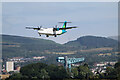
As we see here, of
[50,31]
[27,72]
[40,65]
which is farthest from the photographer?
[40,65]

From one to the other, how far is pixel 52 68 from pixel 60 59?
4401cm

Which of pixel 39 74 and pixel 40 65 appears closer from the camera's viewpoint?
pixel 39 74

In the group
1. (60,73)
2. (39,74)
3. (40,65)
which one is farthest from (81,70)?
(60,73)

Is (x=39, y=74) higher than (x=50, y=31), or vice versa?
(x=50, y=31)

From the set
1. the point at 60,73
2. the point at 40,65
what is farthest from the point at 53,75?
the point at 40,65

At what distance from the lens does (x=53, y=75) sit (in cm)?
10925

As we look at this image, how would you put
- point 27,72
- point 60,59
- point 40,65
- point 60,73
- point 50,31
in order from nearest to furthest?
point 50,31 → point 60,73 → point 27,72 → point 40,65 → point 60,59

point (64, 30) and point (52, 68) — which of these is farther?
point (52, 68)

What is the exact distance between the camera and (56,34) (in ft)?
171

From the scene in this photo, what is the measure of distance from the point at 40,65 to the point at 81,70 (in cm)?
1390

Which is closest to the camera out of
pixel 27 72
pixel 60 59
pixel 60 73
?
pixel 60 73

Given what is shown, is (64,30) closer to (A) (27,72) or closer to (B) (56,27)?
(B) (56,27)

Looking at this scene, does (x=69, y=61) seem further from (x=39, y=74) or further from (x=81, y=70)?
(x=39, y=74)

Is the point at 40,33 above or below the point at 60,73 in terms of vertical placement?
above
